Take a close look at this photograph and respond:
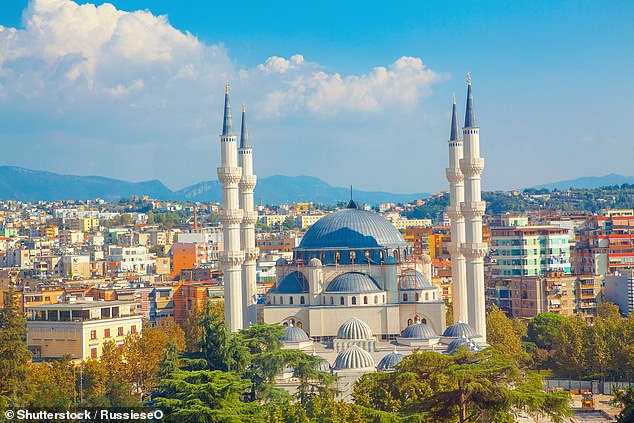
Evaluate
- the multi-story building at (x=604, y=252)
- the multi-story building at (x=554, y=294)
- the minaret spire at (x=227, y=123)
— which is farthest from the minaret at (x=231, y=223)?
the multi-story building at (x=604, y=252)

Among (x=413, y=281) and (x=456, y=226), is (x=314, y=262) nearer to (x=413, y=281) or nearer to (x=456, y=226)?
(x=413, y=281)

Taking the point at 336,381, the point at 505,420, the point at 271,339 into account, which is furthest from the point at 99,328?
the point at 505,420

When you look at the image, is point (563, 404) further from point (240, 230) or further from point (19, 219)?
point (19, 219)

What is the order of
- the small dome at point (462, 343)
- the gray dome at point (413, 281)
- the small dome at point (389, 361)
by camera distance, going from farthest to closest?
the gray dome at point (413, 281), the small dome at point (462, 343), the small dome at point (389, 361)

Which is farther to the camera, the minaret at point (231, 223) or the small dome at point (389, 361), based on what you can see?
the minaret at point (231, 223)

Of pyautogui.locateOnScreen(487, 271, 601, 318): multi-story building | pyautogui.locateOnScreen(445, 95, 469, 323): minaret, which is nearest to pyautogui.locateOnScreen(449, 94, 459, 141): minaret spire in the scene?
pyautogui.locateOnScreen(445, 95, 469, 323): minaret

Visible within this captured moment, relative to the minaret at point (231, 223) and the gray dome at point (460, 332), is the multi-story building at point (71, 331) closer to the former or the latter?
the minaret at point (231, 223)
